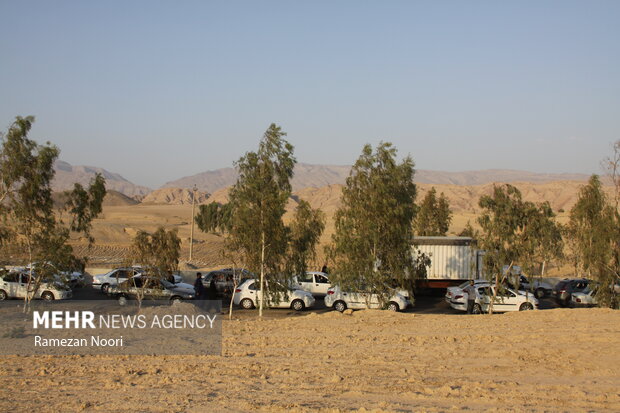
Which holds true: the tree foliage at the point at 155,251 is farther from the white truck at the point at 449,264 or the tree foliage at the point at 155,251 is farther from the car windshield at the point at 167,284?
the white truck at the point at 449,264

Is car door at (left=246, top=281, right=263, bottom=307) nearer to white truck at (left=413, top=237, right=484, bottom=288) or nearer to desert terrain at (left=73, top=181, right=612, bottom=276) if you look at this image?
desert terrain at (left=73, top=181, right=612, bottom=276)

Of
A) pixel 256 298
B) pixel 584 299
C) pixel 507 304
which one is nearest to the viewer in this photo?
pixel 256 298

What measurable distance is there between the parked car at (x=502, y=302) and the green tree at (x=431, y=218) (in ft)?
49.4

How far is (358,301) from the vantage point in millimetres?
23734

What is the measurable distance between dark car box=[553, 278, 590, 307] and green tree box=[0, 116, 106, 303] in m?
22.1

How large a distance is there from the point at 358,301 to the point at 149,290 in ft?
26.4

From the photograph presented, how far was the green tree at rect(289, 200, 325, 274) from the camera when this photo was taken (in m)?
22.5

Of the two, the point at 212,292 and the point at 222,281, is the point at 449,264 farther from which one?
the point at 212,292

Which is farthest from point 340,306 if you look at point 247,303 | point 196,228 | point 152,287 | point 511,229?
point 196,228

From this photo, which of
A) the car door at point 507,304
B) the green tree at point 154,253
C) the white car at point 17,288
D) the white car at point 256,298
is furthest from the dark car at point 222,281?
the car door at point 507,304

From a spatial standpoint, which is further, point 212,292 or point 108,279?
point 108,279

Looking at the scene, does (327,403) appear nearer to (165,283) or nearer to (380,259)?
(380,259)

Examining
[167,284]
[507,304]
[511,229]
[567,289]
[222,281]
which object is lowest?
[507,304]

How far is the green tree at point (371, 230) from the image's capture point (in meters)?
22.3
